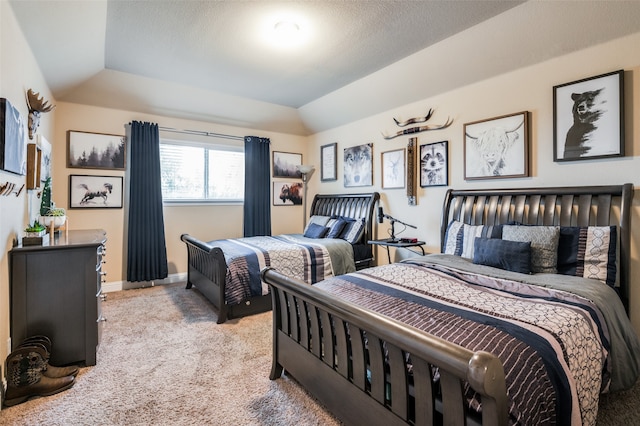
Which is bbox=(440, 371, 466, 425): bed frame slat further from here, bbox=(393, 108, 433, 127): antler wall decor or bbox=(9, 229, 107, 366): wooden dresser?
bbox=(393, 108, 433, 127): antler wall decor

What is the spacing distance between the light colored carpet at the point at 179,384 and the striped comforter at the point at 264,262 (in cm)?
34

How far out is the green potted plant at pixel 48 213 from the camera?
2.62 m

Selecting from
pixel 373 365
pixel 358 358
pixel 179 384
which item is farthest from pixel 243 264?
pixel 373 365

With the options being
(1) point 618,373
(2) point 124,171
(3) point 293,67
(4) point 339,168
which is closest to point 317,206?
(4) point 339,168

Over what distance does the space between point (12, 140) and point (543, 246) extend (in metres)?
3.77

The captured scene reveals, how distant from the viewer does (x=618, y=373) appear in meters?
1.75

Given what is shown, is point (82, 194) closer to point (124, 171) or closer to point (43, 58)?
point (124, 171)

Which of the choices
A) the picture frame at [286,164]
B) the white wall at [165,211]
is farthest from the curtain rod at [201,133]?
the picture frame at [286,164]

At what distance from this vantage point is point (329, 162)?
533 cm

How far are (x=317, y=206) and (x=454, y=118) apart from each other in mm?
2663

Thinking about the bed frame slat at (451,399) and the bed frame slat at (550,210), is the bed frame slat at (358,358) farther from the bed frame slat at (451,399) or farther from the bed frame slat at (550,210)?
the bed frame slat at (550,210)

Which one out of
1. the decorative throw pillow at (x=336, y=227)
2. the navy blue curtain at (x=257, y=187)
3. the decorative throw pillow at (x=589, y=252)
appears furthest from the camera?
the navy blue curtain at (x=257, y=187)

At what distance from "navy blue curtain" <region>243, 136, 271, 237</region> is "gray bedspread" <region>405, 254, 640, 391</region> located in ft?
12.0

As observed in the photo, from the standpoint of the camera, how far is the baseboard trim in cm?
419
